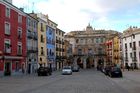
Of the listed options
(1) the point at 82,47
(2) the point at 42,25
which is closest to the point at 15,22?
(2) the point at 42,25

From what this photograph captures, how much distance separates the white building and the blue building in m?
22.2

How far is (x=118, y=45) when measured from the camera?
10212 centimetres

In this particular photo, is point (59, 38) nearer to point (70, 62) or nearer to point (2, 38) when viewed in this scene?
point (70, 62)

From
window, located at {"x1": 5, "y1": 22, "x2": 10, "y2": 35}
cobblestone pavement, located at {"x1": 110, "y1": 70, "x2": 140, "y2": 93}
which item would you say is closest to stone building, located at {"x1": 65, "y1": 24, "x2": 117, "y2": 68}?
window, located at {"x1": 5, "y1": 22, "x2": 10, "y2": 35}

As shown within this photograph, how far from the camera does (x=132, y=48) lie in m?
86.8

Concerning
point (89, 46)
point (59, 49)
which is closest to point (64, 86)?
point (59, 49)

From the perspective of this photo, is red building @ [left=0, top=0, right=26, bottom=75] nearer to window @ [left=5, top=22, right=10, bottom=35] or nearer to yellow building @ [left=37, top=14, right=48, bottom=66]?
window @ [left=5, top=22, right=10, bottom=35]

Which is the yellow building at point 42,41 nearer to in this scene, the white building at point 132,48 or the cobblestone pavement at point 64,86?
the white building at point 132,48

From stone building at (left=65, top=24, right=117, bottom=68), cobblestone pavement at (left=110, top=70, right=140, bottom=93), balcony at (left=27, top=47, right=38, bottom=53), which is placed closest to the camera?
cobblestone pavement at (left=110, top=70, right=140, bottom=93)

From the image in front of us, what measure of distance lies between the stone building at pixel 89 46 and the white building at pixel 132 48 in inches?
1215

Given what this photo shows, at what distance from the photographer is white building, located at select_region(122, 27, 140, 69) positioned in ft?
274

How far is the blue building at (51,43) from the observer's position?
79125 mm

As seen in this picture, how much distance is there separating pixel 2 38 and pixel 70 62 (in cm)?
7176

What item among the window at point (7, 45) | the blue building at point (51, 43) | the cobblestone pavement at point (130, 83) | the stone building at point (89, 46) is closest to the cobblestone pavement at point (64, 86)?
the cobblestone pavement at point (130, 83)
